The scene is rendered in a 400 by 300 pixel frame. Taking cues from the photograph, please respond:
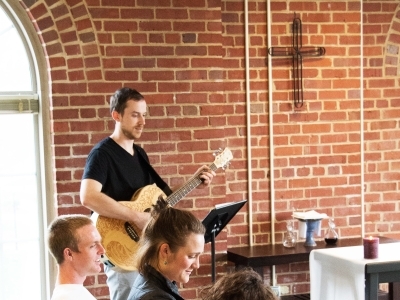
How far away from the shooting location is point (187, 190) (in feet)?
14.9

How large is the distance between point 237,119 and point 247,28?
2.16 feet

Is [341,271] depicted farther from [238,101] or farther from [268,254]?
[238,101]

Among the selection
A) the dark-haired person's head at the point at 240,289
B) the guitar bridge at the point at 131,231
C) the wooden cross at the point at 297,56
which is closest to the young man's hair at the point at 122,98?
the guitar bridge at the point at 131,231

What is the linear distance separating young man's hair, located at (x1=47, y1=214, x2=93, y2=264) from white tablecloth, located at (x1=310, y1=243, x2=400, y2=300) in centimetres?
178

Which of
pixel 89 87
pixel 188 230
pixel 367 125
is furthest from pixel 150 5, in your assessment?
pixel 188 230

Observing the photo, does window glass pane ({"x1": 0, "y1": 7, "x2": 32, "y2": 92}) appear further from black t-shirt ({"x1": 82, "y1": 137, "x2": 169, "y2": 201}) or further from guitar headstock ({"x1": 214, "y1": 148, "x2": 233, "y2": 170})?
guitar headstock ({"x1": 214, "y1": 148, "x2": 233, "y2": 170})

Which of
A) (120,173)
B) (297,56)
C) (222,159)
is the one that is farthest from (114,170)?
(297,56)

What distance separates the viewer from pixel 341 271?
4.33 m

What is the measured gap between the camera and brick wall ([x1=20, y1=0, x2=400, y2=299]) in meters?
4.82

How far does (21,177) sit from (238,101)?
1.61 m

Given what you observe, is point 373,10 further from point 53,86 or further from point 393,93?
point 53,86

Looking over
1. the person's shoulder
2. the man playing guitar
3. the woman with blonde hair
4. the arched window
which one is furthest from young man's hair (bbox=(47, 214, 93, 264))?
the arched window

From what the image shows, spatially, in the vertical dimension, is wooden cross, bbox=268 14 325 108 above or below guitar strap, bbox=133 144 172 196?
above

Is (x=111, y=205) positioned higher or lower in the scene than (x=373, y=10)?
lower
